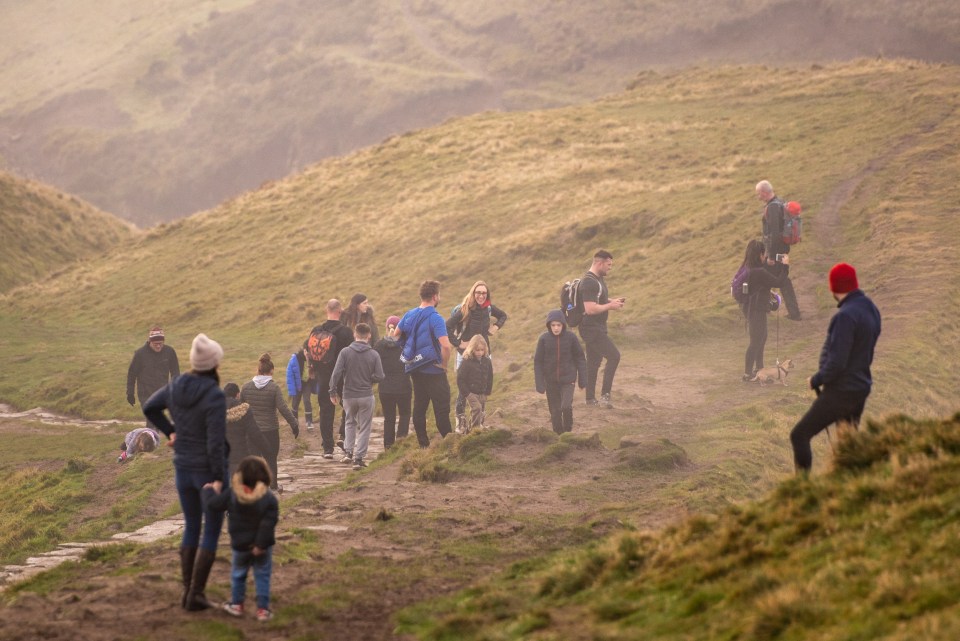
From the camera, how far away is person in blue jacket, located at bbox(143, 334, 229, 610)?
28.8 ft

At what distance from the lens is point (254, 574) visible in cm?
870

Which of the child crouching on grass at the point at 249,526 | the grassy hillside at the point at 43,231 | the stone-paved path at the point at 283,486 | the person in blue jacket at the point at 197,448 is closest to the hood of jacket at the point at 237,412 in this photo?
the stone-paved path at the point at 283,486

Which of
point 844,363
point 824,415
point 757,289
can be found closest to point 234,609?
point 824,415

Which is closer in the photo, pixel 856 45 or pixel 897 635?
pixel 897 635

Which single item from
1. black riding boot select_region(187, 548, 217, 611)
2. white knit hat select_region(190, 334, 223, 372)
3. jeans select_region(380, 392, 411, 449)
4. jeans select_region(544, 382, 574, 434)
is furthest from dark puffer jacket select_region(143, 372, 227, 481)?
jeans select_region(380, 392, 411, 449)

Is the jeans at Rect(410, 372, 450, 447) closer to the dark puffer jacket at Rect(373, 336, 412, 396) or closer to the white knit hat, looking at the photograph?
the dark puffer jacket at Rect(373, 336, 412, 396)

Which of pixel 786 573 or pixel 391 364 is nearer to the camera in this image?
pixel 786 573

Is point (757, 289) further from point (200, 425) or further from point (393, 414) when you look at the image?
point (200, 425)

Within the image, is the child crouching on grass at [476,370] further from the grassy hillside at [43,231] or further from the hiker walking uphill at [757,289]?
the grassy hillside at [43,231]

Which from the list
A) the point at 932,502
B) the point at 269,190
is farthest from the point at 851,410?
the point at 269,190

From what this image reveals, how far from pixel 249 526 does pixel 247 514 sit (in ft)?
0.33

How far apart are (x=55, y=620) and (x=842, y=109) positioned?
140 feet

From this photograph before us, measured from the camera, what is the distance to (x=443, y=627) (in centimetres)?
809

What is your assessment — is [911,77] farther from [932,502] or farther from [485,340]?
[932,502]
